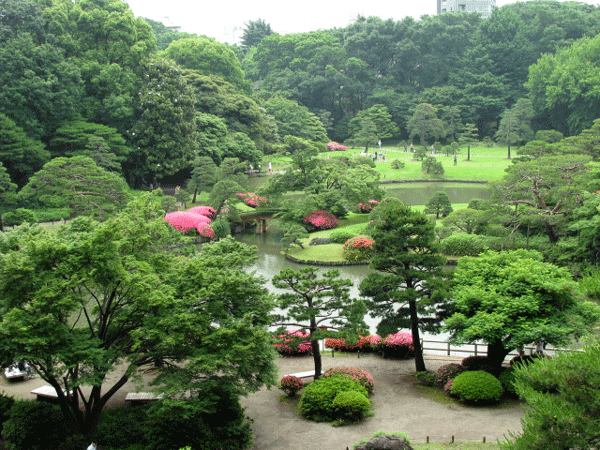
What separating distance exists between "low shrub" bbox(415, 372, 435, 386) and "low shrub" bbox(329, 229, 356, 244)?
14901 millimetres

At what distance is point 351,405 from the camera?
488 inches

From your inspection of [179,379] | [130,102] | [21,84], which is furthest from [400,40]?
[179,379]

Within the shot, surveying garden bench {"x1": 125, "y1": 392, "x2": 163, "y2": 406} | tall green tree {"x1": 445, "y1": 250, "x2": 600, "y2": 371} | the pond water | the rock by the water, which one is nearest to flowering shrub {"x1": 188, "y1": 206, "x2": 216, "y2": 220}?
the pond water

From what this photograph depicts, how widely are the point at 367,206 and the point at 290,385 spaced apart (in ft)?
70.6

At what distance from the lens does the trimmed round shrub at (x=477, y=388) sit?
508 inches

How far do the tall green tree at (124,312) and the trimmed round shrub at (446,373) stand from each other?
4.57 metres

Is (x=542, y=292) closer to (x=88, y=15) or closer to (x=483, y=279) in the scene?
(x=483, y=279)

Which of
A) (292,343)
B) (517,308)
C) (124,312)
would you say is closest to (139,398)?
(124,312)

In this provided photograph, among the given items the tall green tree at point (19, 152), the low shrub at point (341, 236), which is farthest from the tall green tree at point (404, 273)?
the tall green tree at point (19, 152)

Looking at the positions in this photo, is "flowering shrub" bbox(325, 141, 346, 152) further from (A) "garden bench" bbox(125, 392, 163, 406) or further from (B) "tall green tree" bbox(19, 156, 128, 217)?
(A) "garden bench" bbox(125, 392, 163, 406)

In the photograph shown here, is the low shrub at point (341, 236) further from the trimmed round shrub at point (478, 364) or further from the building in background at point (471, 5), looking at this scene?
the building in background at point (471, 5)

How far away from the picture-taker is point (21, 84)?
35.3 metres

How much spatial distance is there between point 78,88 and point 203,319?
31019mm

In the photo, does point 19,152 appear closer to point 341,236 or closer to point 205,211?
point 205,211
